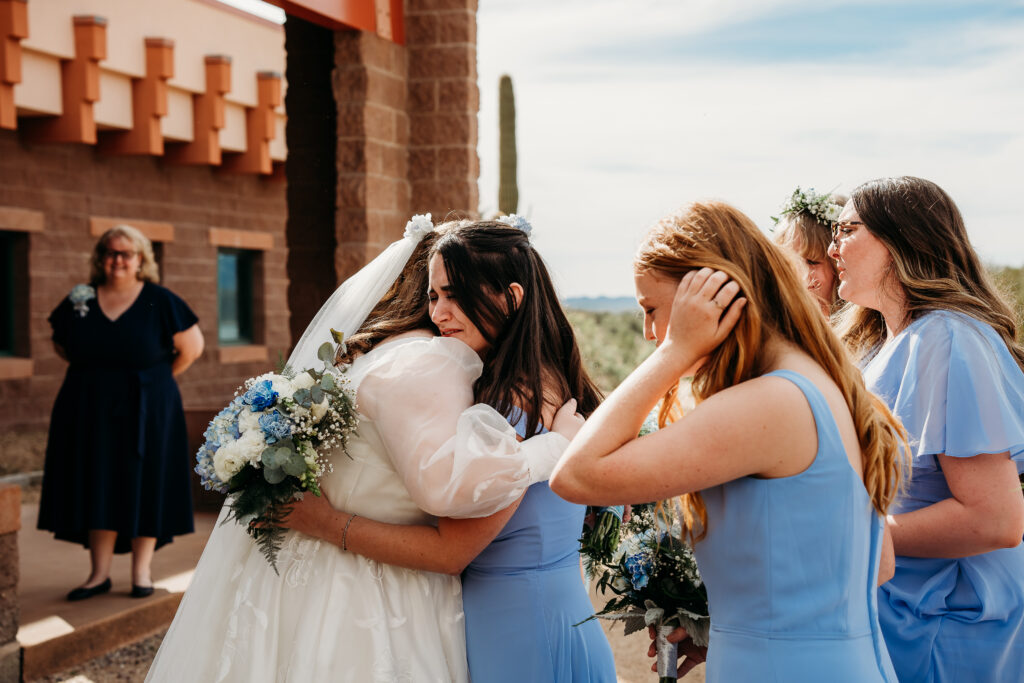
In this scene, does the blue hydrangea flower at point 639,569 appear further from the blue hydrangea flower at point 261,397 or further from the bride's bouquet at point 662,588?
the blue hydrangea flower at point 261,397

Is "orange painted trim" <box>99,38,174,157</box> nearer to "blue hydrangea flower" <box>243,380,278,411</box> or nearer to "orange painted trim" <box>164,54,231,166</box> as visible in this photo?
"orange painted trim" <box>164,54,231,166</box>

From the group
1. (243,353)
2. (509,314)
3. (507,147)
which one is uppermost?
(507,147)

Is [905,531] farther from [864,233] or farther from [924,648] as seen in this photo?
[864,233]

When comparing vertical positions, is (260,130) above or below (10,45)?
below

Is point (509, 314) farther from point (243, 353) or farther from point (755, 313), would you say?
point (243, 353)

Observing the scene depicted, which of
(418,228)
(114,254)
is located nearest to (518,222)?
(418,228)

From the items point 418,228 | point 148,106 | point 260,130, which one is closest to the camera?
point 418,228

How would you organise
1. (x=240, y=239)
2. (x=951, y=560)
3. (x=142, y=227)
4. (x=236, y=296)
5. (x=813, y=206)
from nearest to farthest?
(x=951, y=560) → (x=813, y=206) → (x=142, y=227) → (x=240, y=239) → (x=236, y=296)

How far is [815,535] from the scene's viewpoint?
1.65m

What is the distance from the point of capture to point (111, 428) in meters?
5.46

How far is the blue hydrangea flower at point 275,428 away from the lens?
2277mm

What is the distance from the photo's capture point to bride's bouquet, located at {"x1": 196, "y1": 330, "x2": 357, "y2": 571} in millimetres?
2256

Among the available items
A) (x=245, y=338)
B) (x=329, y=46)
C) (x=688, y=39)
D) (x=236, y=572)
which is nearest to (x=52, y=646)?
(x=236, y=572)

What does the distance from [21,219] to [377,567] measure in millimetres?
9290
